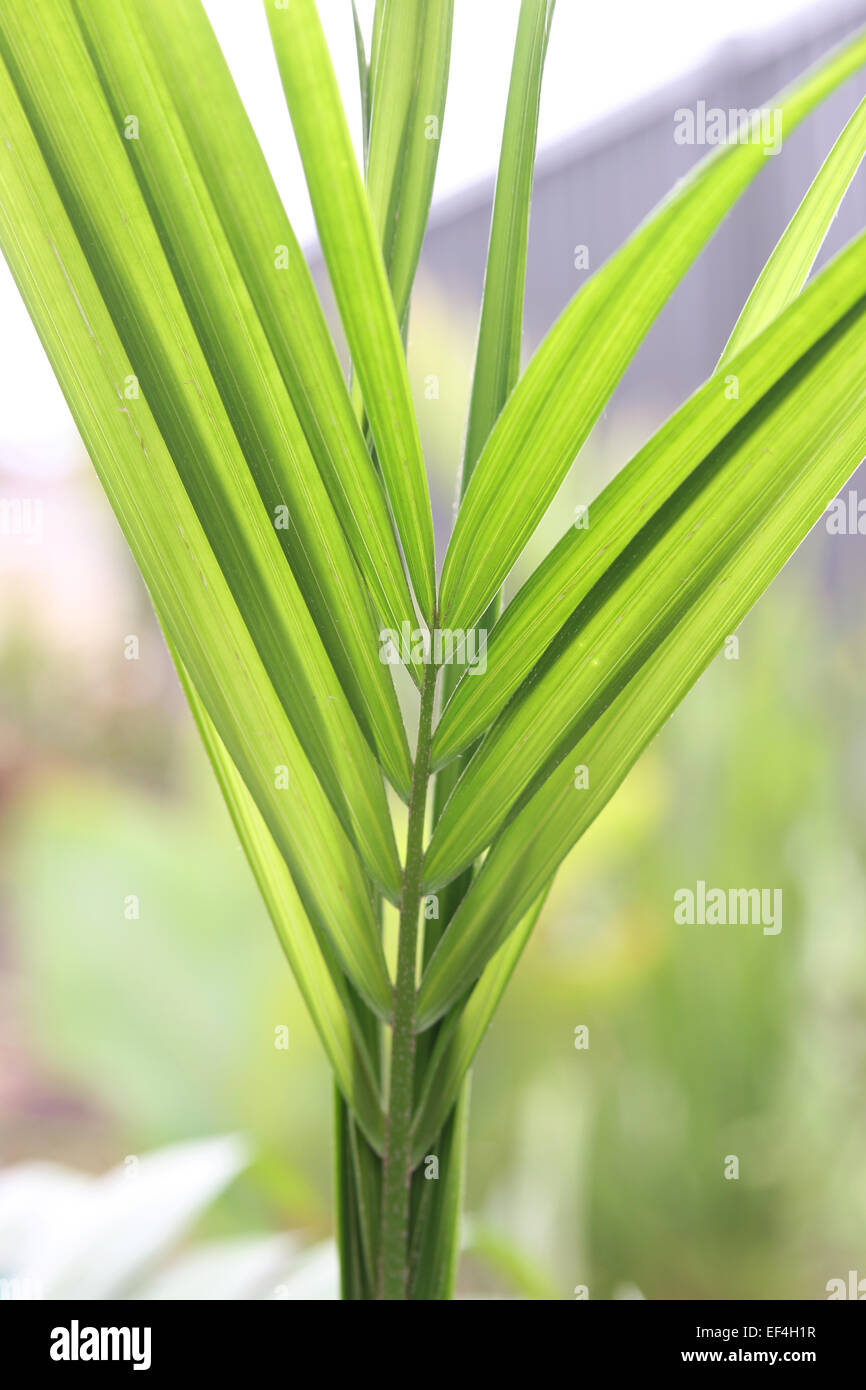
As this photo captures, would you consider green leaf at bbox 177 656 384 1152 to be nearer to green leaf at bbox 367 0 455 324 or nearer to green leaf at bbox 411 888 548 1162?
green leaf at bbox 411 888 548 1162

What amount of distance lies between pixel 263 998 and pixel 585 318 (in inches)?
41.1

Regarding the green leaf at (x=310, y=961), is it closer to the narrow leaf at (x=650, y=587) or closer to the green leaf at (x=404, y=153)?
the narrow leaf at (x=650, y=587)

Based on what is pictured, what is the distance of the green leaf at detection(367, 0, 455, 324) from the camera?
296 millimetres

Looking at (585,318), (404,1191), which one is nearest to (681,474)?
(585,318)

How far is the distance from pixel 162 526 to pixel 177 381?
0.13ft

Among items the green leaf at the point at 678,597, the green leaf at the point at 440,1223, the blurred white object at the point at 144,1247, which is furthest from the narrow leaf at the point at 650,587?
the blurred white object at the point at 144,1247

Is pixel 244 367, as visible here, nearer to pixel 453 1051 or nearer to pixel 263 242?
pixel 263 242

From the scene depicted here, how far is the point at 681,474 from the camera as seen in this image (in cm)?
24

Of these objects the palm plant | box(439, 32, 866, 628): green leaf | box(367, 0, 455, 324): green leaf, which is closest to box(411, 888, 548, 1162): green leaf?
the palm plant

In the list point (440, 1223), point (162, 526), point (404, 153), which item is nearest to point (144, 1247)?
point (440, 1223)

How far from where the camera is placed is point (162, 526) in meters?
0.24

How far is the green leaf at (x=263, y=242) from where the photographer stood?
0.68 ft
